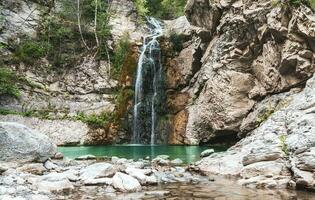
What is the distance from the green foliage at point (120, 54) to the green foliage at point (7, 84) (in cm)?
718

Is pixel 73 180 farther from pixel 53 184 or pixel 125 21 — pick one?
pixel 125 21

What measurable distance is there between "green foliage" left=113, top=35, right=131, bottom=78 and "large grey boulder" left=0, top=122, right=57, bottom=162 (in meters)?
17.4

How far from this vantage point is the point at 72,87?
94.9 feet

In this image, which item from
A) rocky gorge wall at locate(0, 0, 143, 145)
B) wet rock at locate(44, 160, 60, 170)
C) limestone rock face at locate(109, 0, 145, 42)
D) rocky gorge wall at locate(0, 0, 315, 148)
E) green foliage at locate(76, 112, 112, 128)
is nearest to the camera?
wet rock at locate(44, 160, 60, 170)

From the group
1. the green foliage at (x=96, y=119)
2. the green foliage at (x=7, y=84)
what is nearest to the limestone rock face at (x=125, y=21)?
the green foliage at (x=96, y=119)

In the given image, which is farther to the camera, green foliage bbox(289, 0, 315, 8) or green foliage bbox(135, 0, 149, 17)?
green foliage bbox(135, 0, 149, 17)

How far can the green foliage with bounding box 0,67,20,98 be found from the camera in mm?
26516

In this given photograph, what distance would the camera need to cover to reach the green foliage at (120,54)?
29.5 m

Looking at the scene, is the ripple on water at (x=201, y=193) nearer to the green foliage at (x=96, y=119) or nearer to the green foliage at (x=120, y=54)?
the green foliage at (x=96, y=119)

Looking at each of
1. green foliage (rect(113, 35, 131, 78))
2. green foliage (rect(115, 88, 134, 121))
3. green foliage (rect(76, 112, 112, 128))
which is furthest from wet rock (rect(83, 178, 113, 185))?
green foliage (rect(113, 35, 131, 78))

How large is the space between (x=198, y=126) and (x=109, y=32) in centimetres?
1245

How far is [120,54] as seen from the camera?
29922 mm

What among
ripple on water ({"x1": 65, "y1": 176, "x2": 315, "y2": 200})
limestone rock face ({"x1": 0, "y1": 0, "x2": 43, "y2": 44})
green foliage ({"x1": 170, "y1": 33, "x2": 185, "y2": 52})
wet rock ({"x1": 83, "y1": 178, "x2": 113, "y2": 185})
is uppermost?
limestone rock face ({"x1": 0, "y1": 0, "x2": 43, "y2": 44})

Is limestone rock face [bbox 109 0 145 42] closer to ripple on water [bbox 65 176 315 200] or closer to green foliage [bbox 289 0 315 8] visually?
green foliage [bbox 289 0 315 8]
